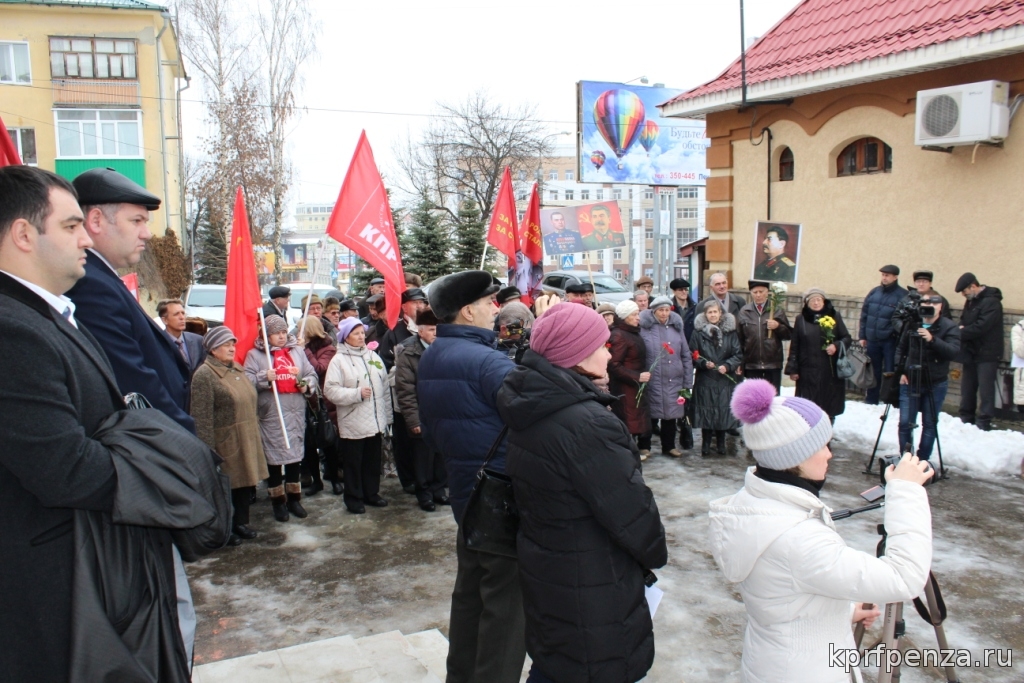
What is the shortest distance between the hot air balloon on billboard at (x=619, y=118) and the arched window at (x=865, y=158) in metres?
13.9

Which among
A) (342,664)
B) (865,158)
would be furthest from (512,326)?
(865,158)

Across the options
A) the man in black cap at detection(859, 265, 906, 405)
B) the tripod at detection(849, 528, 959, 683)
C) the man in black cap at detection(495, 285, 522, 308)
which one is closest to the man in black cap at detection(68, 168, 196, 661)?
the tripod at detection(849, 528, 959, 683)

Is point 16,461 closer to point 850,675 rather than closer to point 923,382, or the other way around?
point 850,675

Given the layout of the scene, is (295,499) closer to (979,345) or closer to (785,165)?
(979,345)

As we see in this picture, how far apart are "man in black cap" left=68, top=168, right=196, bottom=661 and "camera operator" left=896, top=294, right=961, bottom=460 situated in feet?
23.1

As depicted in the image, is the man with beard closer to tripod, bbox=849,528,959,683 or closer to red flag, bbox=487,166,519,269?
red flag, bbox=487,166,519,269

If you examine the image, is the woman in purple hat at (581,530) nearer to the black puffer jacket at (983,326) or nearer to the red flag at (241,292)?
the red flag at (241,292)

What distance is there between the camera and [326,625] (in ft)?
15.9

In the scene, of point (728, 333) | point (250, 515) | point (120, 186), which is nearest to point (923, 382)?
point (728, 333)

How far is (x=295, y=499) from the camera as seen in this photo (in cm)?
718

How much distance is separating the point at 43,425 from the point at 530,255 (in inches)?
328

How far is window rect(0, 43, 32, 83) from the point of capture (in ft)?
97.4

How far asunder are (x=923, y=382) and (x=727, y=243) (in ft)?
21.7

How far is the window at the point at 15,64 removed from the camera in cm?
2969
